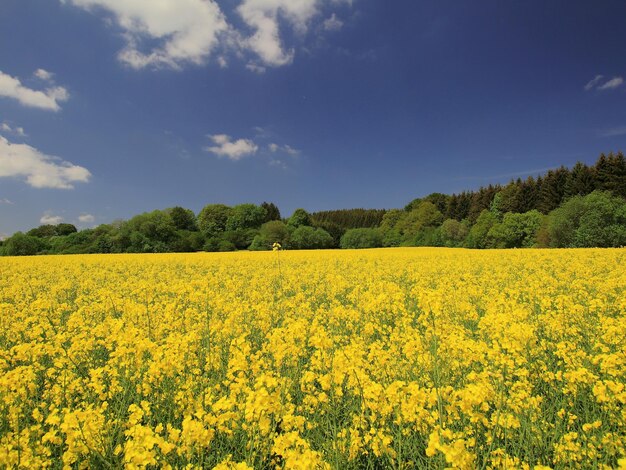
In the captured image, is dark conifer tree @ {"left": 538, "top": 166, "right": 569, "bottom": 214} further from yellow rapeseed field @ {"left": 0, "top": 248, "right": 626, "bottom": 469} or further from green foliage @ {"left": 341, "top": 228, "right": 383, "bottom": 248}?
yellow rapeseed field @ {"left": 0, "top": 248, "right": 626, "bottom": 469}

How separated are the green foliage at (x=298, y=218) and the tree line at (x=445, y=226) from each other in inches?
10.5

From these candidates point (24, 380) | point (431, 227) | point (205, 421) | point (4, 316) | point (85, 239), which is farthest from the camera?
point (431, 227)

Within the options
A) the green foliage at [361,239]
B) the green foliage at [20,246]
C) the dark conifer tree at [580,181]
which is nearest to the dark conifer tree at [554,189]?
the dark conifer tree at [580,181]

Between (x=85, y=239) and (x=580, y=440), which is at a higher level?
(x=85, y=239)

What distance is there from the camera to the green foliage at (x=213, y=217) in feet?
241

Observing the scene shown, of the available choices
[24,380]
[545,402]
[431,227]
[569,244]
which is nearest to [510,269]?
[545,402]

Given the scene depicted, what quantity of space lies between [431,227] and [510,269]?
63.4 m

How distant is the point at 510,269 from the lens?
13.9 metres

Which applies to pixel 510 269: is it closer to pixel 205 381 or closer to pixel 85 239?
pixel 205 381

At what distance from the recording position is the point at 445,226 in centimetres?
6444

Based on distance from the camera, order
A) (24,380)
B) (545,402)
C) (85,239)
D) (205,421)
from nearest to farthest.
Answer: (205,421)
(24,380)
(545,402)
(85,239)

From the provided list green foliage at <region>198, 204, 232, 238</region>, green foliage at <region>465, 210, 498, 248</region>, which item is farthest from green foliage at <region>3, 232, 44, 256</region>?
green foliage at <region>465, 210, 498, 248</region>

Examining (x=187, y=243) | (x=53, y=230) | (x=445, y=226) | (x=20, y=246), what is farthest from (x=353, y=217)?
(x=20, y=246)

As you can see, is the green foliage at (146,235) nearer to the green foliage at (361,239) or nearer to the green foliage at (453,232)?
the green foliage at (361,239)
